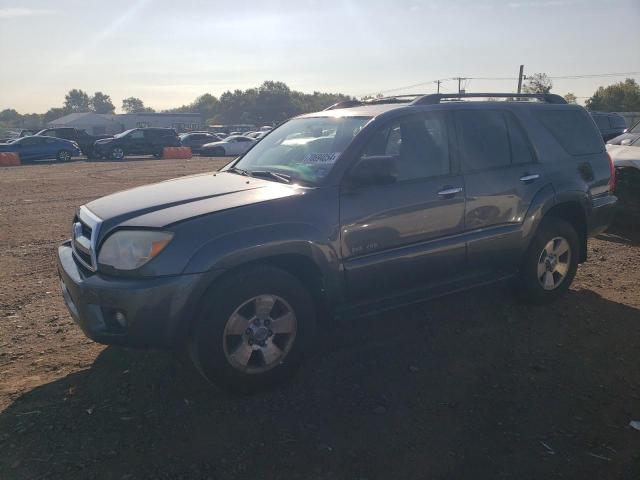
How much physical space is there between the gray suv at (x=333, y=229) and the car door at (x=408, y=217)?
Result: 0.01m

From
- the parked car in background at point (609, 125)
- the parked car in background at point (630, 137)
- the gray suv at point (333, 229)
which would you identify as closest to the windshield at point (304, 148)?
the gray suv at point (333, 229)

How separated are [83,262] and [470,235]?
2903 mm

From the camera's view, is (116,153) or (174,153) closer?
(116,153)

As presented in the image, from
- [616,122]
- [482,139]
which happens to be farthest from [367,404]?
[616,122]

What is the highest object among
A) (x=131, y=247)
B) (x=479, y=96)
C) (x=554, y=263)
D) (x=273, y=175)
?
(x=479, y=96)

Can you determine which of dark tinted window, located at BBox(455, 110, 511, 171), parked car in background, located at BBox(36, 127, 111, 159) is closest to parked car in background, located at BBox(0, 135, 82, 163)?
parked car in background, located at BBox(36, 127, 111, 159)

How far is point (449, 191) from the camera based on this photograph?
3980mm

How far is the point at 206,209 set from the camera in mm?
3188

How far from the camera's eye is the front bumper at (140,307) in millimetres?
2916

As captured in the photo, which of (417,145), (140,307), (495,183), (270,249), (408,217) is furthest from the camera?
(495,183)

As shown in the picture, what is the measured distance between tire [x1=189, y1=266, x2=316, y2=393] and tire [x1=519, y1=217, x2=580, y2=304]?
2307mm

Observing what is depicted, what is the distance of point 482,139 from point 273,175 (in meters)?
1.83

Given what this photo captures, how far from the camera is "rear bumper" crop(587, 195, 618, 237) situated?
16.3 feet

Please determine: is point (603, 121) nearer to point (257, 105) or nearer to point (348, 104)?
point (348, 104)
